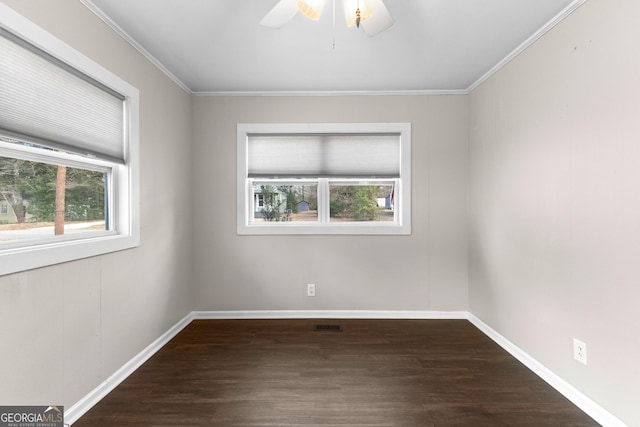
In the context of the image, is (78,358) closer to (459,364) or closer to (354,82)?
(459,364)

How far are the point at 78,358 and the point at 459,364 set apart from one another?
2640 millimetres

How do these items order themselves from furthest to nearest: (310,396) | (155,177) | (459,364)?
(155,177), (459,364), (310,396)

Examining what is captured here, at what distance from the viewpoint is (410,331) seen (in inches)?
124

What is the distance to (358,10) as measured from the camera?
161 centimetres

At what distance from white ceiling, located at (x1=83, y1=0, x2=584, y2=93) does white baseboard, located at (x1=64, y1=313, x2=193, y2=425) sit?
2.42 m

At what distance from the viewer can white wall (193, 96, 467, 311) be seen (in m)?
3.48

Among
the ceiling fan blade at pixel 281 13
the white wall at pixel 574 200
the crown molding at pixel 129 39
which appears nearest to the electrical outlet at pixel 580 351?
the white wall at pixel 574 200

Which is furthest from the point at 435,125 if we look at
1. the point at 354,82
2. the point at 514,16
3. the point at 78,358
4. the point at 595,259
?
the point at 78,358

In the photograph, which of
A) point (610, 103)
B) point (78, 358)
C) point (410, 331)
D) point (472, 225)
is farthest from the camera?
point (472, 225)

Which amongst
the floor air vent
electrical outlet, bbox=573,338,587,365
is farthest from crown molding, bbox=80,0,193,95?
electrical outlet, bbox=573,338,587,365

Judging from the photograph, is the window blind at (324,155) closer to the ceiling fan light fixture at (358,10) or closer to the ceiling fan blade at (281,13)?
the ceiling fan blade at (281,13)

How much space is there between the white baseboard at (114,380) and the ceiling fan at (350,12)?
8.22 ft

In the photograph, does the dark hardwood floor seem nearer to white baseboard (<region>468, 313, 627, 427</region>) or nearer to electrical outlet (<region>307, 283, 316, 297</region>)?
white baseboard (<region>468, 313, 627, 427</region>)

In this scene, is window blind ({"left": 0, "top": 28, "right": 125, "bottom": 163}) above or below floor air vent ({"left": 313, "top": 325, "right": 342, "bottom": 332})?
above
